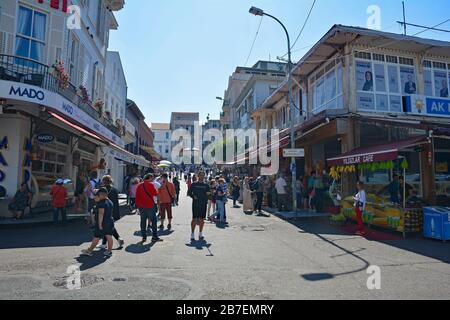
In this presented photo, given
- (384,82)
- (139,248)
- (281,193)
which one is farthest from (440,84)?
(139,248)

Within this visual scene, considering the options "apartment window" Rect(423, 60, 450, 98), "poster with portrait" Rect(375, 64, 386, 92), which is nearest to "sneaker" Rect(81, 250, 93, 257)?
"poster with portrait" Rect(375, 64, 386, 92)

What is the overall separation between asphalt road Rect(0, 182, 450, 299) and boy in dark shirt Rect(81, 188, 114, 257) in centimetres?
31

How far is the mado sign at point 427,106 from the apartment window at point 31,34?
1613cm

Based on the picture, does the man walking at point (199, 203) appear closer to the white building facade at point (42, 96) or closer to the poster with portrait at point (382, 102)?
the white building facade at point (42, 96)

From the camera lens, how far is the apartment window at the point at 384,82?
15.3 m

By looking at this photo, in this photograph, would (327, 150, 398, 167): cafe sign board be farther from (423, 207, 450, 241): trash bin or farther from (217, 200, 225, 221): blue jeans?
(217, 200, 225, 221): blue jeans

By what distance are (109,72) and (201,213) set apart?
19868 mm

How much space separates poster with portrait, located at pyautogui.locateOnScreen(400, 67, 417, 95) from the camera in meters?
16.0

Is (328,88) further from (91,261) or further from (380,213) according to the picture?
(91,261)

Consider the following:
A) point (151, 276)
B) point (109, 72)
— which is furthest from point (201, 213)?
point (109, 72)

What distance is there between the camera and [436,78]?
16688 millimetres

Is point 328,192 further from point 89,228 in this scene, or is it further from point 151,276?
point 151,276
